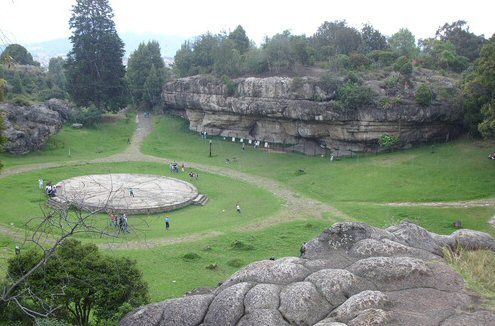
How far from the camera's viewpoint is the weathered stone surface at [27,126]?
42188mm

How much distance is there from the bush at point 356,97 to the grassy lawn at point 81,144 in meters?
24.0

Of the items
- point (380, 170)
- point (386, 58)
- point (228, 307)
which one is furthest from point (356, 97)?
point (228, 307)

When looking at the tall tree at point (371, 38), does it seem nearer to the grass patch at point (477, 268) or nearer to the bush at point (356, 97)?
the bush at point (356, 97)

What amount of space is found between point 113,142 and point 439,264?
143 ft

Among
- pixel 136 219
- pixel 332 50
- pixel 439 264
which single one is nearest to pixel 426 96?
pixel 332 50

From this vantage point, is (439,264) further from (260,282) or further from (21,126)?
(21,126)

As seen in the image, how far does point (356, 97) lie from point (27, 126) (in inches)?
1245

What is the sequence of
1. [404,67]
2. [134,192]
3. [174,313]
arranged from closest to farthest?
[174,313] → [134,192] → [404,67]

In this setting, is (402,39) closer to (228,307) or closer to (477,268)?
(477,268)

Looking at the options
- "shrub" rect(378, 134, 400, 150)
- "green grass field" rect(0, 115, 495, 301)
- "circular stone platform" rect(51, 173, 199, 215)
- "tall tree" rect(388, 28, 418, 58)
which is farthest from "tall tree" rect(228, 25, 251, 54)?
"circular stone platform" rect(51, 173, 199, 215)

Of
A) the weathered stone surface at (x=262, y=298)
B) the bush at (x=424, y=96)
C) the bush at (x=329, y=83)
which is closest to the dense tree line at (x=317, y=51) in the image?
the bush at (x=329, y=83)

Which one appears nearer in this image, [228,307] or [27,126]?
[228,307]

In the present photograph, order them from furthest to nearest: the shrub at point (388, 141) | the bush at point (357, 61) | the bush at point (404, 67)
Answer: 1. the bush at point (357, 61)
2. the bush at point (404, 67)
3. the shrub at point (388, 141)

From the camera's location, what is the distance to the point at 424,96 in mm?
42188
